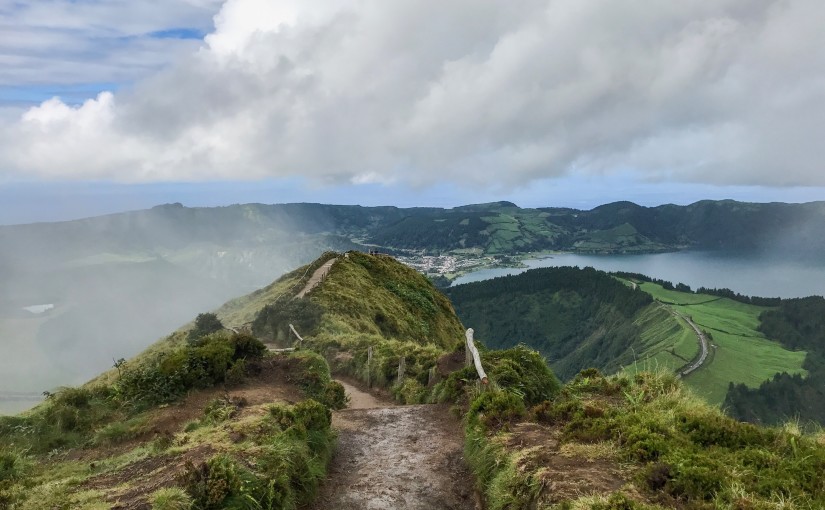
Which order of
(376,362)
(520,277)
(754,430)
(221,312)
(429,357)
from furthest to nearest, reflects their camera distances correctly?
1. (520,277)
2. (221,312)
3. (376,362)
4. (429,357)
5. (754,430)

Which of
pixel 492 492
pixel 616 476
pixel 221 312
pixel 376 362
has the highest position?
pixel 616 476

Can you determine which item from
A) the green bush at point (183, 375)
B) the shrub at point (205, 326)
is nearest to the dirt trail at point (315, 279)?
the shrub at point (205, 326)

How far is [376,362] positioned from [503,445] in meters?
13.7

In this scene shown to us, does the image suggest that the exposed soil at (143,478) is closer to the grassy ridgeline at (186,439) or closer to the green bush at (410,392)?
the grassy ridgeline at (186,439)

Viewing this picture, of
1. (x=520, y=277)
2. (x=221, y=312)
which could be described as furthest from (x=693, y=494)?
(x=520, y=277)

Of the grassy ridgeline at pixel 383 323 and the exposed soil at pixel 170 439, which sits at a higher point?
the exposed soil at pixel 170 439

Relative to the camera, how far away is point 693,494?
5.64m

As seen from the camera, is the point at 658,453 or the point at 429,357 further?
the point at 429,357

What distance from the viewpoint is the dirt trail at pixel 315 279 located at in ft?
124

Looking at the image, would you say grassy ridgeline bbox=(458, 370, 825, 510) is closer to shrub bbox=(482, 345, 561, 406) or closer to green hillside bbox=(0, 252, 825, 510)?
green hillside bbox=(0, 252, 825, 510)

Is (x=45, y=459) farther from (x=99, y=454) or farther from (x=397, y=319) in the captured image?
(x=397, y=319)

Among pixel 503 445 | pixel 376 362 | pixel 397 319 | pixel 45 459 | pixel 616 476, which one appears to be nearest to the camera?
pixel 616 476

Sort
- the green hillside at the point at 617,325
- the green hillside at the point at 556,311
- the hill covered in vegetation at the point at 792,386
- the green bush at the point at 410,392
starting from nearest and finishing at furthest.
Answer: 1. the green bush at the point at 410,392
2. the hill covered in vegetation at the point at 792,386
3. the green hillside at the point at 617,325
4. the green hillside at the point at 556,311

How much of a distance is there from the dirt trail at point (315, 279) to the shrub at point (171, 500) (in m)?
29.9
